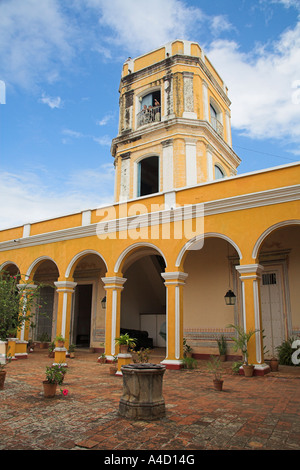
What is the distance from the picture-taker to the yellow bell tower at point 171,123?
48.5 ft

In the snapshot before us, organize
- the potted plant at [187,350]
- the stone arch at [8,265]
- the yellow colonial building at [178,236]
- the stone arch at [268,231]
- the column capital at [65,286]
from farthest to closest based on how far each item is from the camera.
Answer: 1. the stone arch at [8,265]
2. the column capital at [65,286]
3. the potted plant at [187,350]
4. the yellow colonial building at [178,236]
5. the stone arch at [268,231]

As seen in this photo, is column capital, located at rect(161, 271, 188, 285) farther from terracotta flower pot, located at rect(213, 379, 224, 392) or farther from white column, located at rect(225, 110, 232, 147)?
white column, located at rect(225, 110, 232, 147)

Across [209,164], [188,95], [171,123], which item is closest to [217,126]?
[188,95]

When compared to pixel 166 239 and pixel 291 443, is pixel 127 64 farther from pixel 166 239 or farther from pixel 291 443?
pixel 291 443

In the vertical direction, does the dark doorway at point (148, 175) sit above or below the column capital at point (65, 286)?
above

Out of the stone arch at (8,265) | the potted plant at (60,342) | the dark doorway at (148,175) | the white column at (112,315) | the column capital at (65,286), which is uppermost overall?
the dark doorway at (148,175)

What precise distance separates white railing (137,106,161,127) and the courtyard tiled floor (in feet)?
38.3

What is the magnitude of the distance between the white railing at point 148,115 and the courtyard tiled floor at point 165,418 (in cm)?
1167

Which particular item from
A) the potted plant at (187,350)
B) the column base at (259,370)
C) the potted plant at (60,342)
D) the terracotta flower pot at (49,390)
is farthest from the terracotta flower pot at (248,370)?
the potted plant at (60,342)

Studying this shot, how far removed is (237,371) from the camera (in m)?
9.14

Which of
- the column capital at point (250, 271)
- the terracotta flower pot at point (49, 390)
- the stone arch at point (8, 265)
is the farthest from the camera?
the stone arch at point (8, 265)

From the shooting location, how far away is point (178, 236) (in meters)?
10.9

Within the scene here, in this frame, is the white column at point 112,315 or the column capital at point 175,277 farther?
the white column at point 112,315

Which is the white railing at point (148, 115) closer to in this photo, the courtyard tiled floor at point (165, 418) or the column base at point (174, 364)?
the column base at point (174, 364)
